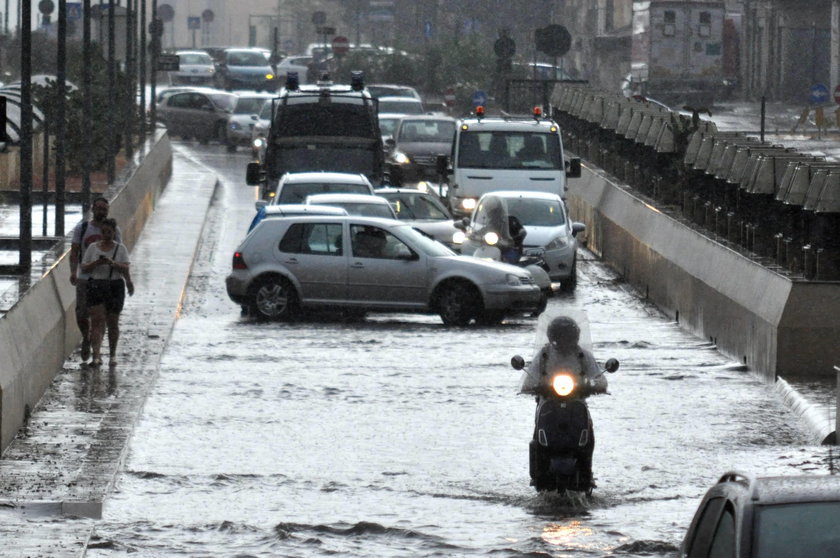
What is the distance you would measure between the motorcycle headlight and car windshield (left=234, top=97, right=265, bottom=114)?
143ft

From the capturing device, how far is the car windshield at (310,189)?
30.2m

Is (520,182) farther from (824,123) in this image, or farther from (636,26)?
(636,26)

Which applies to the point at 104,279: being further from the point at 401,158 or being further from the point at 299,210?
the point at 401,158

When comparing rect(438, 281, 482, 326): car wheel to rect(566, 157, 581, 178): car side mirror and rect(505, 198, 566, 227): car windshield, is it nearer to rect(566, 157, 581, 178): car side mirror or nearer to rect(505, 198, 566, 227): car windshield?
rect(505, 198, 566, 227): car windshield

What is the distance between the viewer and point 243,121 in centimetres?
5588

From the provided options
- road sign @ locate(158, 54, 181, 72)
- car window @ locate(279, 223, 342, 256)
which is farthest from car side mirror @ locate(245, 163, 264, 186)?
road sign @ locate(158, 54, 181, 72)

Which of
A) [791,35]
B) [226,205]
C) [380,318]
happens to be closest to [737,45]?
[791,35]

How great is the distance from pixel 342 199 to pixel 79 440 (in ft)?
45.3

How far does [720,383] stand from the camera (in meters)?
19.6

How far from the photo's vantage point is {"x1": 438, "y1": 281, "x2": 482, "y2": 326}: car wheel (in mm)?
25047

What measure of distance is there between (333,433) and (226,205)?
25043 millimetres

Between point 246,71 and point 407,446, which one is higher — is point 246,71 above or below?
above

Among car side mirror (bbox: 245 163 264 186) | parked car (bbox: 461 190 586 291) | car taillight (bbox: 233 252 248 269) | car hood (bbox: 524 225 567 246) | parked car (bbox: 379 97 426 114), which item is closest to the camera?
car taillight (bbox: 233 252 248 269)

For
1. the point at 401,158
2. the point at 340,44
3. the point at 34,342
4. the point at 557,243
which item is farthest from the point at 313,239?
the point at 340,44
